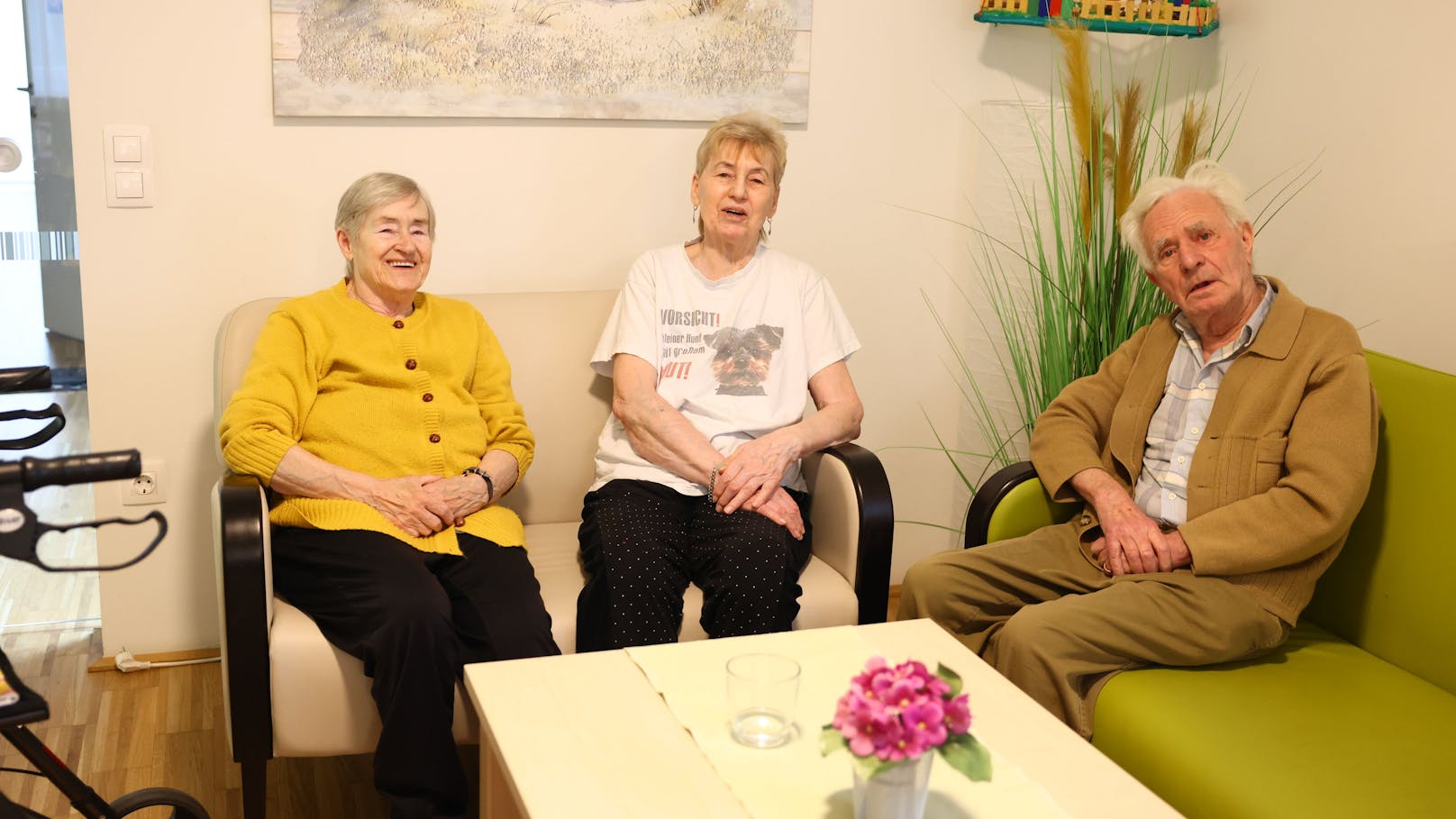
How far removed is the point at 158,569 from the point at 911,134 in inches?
82.3

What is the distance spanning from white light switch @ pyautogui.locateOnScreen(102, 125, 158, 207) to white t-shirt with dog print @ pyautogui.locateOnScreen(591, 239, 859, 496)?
1.03m

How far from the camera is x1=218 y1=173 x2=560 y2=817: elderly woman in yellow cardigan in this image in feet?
6.56

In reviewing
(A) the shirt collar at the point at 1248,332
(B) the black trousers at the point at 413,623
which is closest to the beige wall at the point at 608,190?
(A) the shirt collar at the point at 1248,332

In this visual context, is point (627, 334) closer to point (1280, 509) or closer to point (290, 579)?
point (290, 579)

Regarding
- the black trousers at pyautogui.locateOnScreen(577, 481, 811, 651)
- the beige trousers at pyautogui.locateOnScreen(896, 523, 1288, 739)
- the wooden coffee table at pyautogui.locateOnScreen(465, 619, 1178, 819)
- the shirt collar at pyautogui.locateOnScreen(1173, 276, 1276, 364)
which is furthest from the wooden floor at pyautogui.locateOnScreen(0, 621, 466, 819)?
the shirt collar at pyautogui.locateOnScreen(1173, 276, 1276, 364)

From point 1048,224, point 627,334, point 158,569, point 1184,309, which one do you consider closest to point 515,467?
point 627,334

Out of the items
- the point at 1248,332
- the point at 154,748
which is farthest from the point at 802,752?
the point at 154,748

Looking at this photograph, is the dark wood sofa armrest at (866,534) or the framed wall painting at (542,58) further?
the framed wall painting at (542,58)

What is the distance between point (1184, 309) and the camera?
7.63 ft

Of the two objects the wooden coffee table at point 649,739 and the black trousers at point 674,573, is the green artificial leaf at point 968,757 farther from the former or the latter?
the black trousers at point 674,573

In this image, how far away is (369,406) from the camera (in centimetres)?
229

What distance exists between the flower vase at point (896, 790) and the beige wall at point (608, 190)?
1561mm

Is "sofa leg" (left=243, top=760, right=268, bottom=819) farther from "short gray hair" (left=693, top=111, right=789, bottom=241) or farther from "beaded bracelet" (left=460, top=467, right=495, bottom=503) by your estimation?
"short gray hair" (left=693, top=111, right=789, bottom=241)

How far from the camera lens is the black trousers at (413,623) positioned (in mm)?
1979
